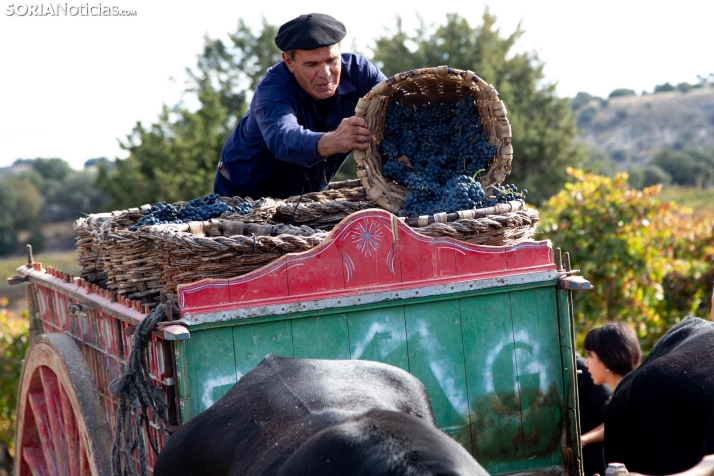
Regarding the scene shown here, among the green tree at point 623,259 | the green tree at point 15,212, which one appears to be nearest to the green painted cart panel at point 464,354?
the green tree at point 623,259

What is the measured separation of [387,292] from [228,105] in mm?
25122

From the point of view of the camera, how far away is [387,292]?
2.58 metres

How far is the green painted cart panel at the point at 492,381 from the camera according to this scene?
2.68 meters

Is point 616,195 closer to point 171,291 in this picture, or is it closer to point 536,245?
point 536,245

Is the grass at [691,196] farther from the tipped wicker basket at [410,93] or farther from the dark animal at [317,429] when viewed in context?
Result: the dark animal at [317,429]

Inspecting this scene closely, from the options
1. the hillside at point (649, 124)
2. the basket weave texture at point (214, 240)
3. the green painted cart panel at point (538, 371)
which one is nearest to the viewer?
the basket weave texture at point (214, 240)

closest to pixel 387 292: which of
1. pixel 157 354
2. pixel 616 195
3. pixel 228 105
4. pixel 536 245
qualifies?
pixel 536 245

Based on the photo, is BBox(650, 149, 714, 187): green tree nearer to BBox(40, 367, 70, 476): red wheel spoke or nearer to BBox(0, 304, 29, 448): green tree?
BBox(0, 304, 29, 448): green tree

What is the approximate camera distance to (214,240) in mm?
2494

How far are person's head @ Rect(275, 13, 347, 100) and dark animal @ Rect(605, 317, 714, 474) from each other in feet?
6.18

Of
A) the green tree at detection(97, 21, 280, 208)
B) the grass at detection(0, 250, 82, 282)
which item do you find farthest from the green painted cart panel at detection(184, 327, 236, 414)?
the grass at detection(0, 250, 82, 282)

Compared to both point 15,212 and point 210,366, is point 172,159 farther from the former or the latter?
point 15,212

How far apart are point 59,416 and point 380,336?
62.1 inches

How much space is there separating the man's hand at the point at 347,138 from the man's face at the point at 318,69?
1.79ft
